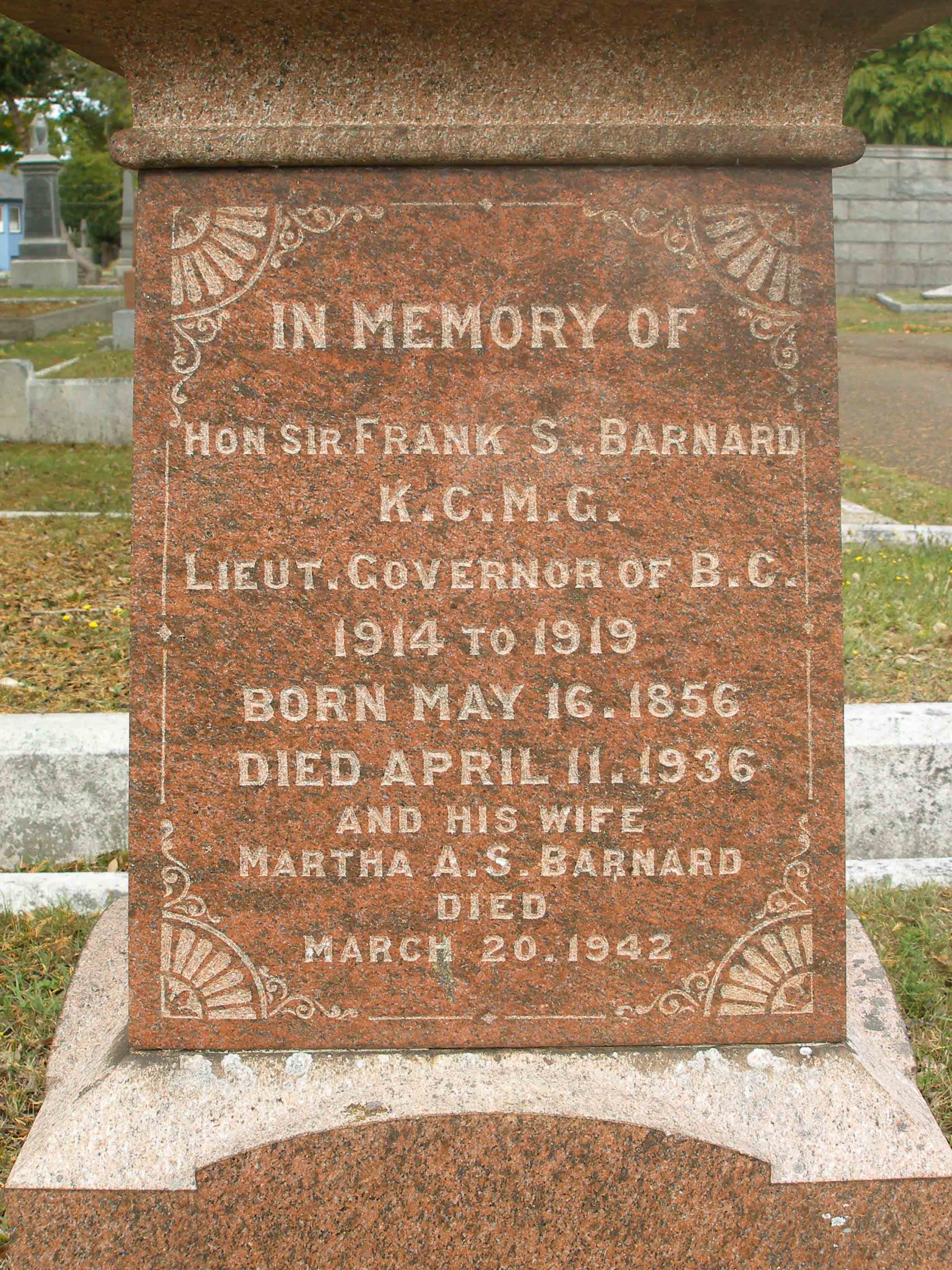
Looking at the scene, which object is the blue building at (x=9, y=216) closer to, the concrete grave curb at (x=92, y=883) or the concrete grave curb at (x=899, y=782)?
the concrete grave curb at (x=92, y=883)

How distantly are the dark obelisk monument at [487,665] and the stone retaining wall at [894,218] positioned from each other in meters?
23.1

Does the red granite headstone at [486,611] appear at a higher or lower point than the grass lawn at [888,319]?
lower

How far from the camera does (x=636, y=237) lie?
2146 mm

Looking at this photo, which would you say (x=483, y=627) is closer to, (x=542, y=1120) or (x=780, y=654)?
(x=780, y=654)

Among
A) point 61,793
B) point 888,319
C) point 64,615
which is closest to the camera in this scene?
point 61,793

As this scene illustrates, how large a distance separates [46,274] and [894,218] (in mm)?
22614

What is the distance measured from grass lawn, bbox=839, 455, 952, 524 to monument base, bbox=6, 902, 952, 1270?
553 centimetres

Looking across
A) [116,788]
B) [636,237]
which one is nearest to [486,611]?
[636,237]

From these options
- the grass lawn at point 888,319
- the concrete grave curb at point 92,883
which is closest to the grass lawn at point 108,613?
the concrete grave curb at point 92,883

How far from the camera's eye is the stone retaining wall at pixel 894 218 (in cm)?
2352

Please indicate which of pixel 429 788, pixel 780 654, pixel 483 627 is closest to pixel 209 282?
pixel 483 627

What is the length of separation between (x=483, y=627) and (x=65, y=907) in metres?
1.59

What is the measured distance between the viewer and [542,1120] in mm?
2025

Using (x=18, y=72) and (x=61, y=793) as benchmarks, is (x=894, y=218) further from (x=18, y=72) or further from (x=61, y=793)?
(x=61, y=793)
